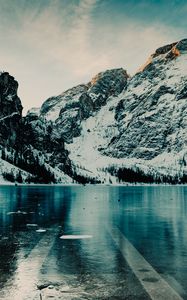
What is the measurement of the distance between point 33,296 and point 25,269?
4.09 meters

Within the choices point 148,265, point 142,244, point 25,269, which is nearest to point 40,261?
point 25,269

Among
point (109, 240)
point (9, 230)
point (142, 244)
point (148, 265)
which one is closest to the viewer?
point (148, 265)

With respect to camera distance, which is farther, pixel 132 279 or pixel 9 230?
pixel 9 230

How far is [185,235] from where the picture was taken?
2766 centimetres

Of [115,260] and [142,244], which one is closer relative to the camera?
[115,260]

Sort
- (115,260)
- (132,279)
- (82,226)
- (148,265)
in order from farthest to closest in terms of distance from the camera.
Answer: (82,226)
(115,260)
(148,265)
(132,279)

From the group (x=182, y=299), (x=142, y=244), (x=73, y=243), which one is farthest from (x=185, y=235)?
(x=182, y=299)

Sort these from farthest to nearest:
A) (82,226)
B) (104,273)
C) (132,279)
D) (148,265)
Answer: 1. (82,226)
2. (148,265)
3. (104,273)
4. (132,279)

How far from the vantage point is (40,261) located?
58.7ft

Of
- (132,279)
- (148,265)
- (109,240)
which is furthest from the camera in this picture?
(109,240)

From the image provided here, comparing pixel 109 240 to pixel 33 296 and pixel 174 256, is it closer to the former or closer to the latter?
pixel 174 256

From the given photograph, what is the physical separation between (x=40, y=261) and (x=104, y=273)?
3.63m

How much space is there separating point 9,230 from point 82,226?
6207 millimetres

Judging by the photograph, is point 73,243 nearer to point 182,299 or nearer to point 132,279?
point 132,279
